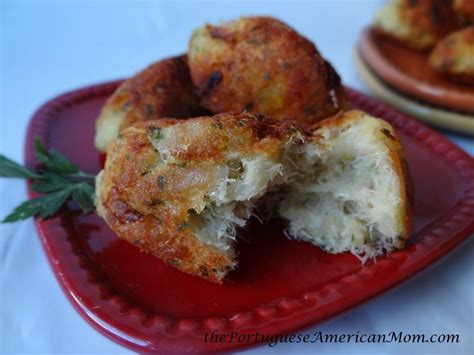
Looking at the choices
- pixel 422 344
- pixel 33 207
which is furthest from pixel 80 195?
pixel 422 344

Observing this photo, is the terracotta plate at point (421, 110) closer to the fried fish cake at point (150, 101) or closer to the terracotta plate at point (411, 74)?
the terracotta plate at point (411, 74)

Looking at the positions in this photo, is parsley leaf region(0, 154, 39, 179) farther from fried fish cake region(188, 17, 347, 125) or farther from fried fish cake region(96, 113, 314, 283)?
fried fish cake region(188, 17, 347, 125)

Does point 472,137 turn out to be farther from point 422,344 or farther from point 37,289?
point 37,289

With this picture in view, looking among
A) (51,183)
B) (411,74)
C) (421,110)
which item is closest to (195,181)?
(51,183)

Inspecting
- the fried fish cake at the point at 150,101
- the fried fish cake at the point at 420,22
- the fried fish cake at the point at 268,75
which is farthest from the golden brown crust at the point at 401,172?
the fried fish cake at the point at 420,22

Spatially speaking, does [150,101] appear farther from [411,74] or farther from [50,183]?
[411,74]

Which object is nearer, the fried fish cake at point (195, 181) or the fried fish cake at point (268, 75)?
the fried fish cake at point (195, 181)
